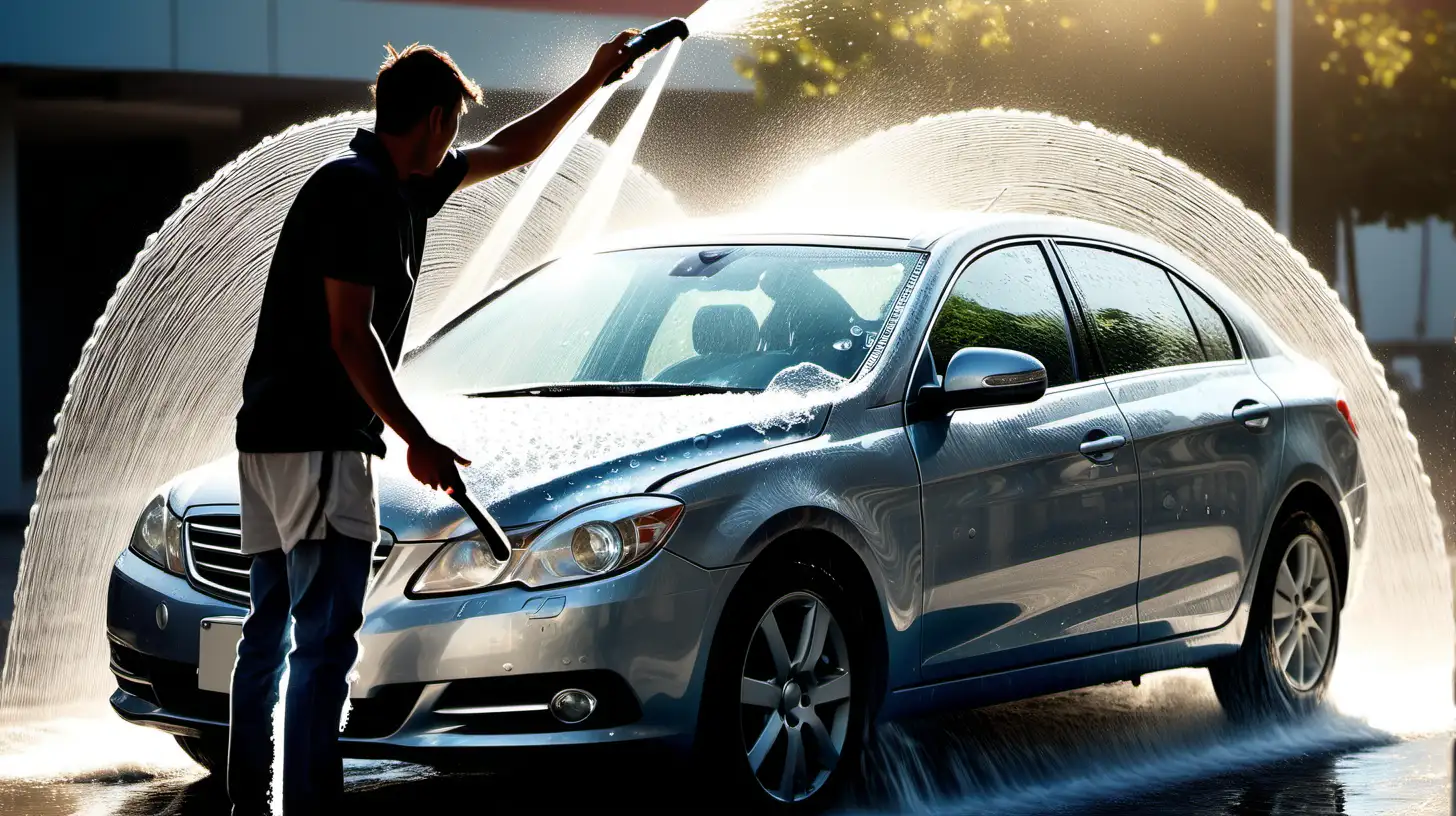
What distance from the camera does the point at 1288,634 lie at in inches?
292

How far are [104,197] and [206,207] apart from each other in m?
14.8

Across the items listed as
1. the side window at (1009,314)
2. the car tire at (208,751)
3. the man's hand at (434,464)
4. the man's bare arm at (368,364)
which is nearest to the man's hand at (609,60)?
the side window at (1009,314)

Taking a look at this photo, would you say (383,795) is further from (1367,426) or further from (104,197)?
(104,197)

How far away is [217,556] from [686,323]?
157cm

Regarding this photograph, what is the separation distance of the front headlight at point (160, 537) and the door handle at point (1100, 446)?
101 inches

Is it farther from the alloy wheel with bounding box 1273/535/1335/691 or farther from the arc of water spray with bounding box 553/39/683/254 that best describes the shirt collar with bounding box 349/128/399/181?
the arc of water spray with bounding box 553/39/683/254

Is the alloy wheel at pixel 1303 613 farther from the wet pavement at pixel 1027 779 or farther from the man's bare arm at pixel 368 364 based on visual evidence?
the man's bare arm at pixel 368 364

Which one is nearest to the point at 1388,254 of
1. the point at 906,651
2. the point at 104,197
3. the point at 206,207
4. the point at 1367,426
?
the point at 104,197

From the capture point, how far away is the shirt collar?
487 centimetres

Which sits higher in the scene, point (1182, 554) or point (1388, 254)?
point (1388, 254)

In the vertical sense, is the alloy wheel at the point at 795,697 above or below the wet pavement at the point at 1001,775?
above

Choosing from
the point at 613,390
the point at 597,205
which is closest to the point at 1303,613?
the point at 613,390

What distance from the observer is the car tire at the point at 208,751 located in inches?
249

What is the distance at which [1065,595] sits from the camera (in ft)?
20.9
